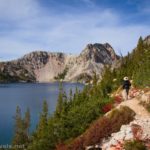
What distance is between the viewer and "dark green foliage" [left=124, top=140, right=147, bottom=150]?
23964 mm

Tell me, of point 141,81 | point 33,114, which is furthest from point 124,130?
point 33,114

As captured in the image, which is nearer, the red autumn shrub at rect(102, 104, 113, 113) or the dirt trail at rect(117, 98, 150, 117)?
the dirt trail at rect(117, 98, 150, 117)

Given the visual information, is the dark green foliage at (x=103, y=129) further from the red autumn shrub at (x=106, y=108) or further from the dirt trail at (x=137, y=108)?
the red autumn shrub at (x=106, y=108)

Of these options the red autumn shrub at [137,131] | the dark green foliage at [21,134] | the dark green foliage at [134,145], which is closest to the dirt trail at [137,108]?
the red autumn shrub at [137,131]

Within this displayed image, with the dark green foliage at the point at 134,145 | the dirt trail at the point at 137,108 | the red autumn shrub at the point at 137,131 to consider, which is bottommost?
the dark green foliage at the point at 134,145

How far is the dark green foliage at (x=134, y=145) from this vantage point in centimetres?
2396

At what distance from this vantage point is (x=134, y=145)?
79.2 ft

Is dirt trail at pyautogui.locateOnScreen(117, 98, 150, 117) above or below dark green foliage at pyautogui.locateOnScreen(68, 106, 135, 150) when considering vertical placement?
above

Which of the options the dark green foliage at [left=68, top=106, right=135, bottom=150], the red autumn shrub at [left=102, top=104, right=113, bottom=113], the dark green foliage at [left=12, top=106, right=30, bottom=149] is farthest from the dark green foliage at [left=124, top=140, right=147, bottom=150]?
the dark green foliage at [left=12, top=106, right=30, bottom=149]

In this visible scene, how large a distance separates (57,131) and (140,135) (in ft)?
72.4

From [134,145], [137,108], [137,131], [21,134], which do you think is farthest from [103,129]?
[21,134]

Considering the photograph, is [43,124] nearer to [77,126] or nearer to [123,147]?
[77,126]

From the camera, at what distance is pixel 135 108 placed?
34.9 meters

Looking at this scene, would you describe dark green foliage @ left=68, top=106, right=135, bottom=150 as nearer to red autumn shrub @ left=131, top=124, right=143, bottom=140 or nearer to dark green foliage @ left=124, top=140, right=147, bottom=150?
red autumn shrub @ left=131, top=124, right=143, bottom=140
